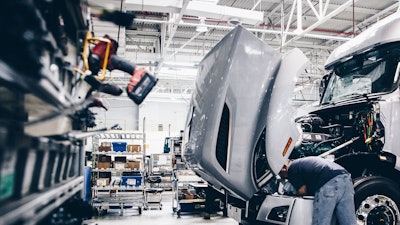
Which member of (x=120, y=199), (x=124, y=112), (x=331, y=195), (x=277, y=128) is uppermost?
(x=124, y=112)

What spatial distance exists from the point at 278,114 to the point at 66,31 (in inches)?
83.0

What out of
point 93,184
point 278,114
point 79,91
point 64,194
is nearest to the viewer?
point 64,194

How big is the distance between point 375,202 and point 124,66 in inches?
129

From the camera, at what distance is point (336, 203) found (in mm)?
3654

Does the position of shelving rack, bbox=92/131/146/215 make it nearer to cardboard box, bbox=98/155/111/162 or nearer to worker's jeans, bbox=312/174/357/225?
cardboard box, bbox=98/155/111/162

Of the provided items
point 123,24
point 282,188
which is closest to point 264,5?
point 282,188

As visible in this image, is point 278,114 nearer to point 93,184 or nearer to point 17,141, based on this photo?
point 17,141

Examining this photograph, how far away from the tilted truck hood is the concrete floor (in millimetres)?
4532

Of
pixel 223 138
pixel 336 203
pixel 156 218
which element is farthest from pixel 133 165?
pixel 336 203

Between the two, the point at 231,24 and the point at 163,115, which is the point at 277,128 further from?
the point at 163,115

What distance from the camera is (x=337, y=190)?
143 inches

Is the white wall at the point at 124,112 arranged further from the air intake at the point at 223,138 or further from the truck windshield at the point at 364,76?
the air intake at the point at 223,138

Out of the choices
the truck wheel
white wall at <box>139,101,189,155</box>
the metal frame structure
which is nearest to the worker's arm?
the truck wheel

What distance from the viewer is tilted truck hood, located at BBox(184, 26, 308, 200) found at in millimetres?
3459
